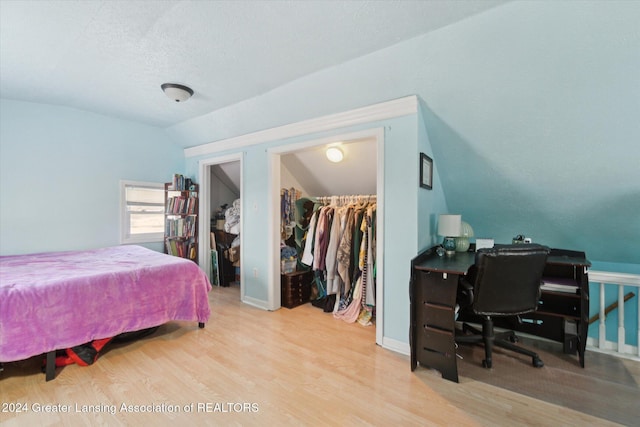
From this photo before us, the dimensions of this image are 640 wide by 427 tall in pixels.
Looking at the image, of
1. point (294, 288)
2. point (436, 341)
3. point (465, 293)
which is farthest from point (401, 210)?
point (294, 288)

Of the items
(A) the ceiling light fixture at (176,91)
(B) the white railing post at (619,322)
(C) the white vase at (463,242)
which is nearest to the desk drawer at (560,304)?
(B) the white railing post at (619,322)

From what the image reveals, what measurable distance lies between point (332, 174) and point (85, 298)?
2936 millimetres

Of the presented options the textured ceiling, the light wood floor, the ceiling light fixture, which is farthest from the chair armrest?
the ceiling light fixture

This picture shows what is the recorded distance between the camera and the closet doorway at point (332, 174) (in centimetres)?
250

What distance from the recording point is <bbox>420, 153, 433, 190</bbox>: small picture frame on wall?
2.38 m

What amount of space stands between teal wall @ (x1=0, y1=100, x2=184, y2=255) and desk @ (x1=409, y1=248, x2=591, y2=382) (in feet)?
13.3

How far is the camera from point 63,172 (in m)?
3.42

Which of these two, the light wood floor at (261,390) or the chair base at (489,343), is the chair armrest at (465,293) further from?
the light wood floor at (261,390)

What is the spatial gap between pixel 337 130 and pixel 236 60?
109 cm

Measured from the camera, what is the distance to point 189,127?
3.88 metres

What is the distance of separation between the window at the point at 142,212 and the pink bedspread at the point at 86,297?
42.7 inches

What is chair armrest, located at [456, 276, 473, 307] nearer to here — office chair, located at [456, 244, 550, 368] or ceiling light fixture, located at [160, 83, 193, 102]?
office chair, located at [456, 244, 550, 368]

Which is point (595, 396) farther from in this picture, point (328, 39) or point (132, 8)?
point (132, 8)

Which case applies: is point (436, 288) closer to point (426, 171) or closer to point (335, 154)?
point (426, 171)
